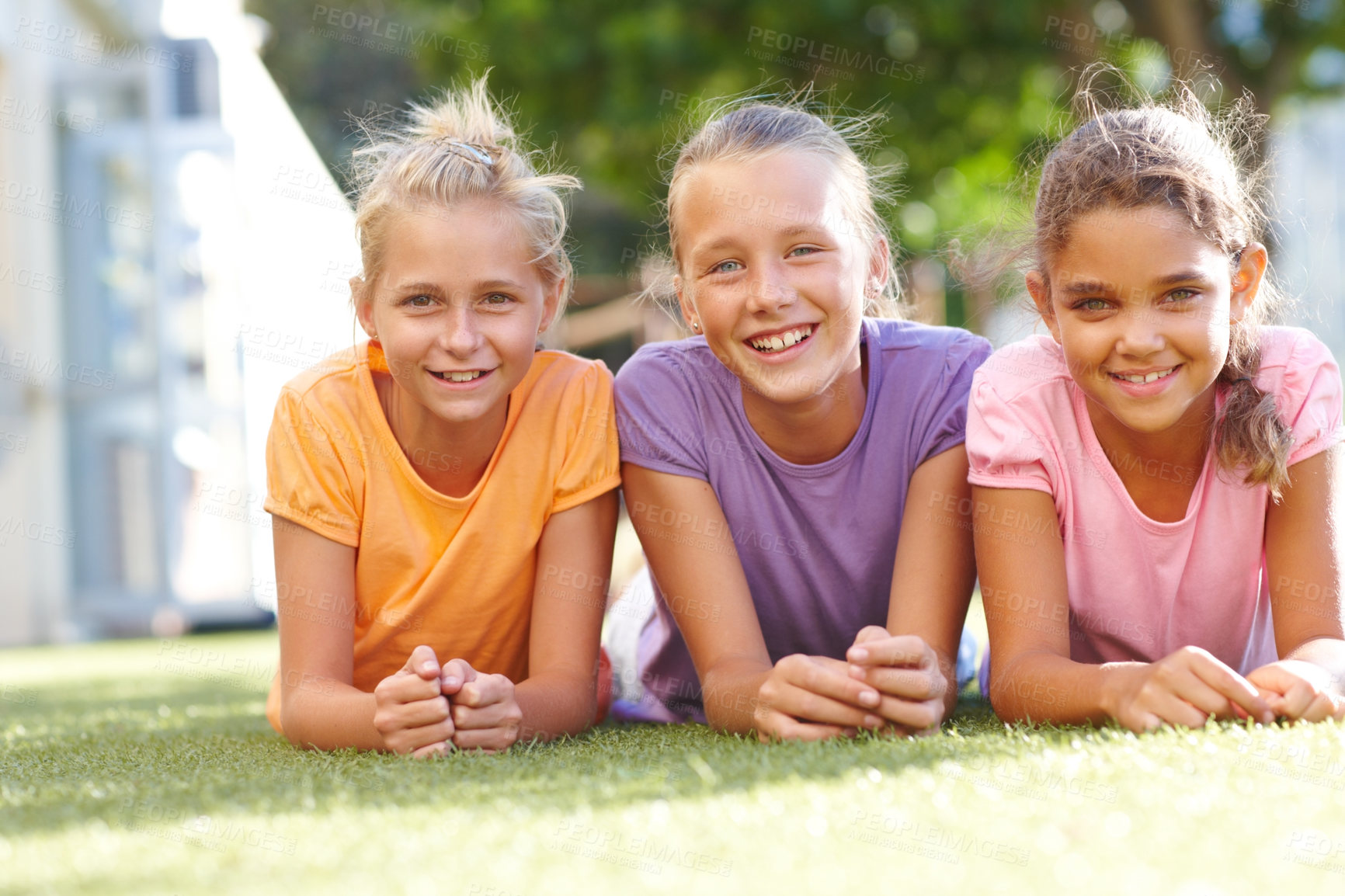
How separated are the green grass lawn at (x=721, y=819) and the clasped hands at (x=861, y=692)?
85 mm

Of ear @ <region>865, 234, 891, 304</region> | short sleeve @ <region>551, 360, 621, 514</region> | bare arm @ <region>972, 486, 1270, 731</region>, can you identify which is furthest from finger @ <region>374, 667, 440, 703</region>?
ear @ <region>865, 234, 891, 304</region>

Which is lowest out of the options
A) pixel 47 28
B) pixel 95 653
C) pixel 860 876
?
pixel 95 653

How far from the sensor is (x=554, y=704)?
254 cm

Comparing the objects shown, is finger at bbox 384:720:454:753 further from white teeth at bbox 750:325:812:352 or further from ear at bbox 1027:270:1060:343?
ear at bbox 1027:270:1060:343

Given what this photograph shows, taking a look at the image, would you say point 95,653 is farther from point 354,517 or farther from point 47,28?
point 354,517

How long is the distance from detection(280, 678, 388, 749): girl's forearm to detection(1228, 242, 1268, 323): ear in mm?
1834

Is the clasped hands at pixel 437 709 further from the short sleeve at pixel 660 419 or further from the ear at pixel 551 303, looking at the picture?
the ear at pixel 551 303

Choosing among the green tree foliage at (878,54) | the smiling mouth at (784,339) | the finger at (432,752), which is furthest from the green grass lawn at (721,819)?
the green tree foliage at (878,54)

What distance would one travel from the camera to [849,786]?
5.77ft

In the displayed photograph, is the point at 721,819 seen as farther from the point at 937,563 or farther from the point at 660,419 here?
the point at 660,419

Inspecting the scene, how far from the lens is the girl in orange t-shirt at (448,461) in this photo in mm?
2648

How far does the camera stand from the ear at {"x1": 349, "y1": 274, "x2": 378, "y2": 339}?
2803mm

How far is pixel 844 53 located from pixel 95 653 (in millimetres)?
6484

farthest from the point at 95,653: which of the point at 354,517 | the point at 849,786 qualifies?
the point at 849,786
